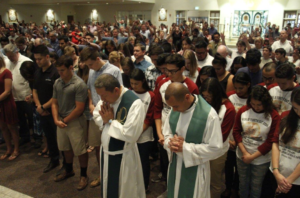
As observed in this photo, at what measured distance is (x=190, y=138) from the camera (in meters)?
2.15

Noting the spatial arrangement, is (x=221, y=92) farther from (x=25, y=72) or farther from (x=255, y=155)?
(x=25, y=72)

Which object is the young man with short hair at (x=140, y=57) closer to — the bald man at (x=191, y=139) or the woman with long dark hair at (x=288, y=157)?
the bald man at (x=191, y=139)

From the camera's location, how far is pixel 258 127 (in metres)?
2.57

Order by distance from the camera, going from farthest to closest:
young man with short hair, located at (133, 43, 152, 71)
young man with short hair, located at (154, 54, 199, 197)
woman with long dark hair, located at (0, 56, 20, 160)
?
young man with short hair, located at (133, 43, 152, 71) → woman with long dark hair, located at (0, 56, 20, 160) → young man with short hair, located at (154, 54, 199, 197)

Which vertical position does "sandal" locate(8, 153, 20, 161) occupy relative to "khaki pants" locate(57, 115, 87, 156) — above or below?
below

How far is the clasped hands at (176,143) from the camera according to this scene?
2125 millimetres

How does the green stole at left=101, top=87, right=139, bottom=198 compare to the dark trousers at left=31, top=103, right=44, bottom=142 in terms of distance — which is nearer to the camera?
the green stole at left=101, top=87, right=139, bottom=198

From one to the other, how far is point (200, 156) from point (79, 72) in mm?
2842

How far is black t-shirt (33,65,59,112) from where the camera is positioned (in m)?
3.63

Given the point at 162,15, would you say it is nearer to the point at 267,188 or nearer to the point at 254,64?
the point at 254,64

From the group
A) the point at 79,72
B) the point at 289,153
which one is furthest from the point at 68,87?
the point at 289,153

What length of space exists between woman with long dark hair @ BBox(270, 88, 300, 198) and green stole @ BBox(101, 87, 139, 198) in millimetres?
1411

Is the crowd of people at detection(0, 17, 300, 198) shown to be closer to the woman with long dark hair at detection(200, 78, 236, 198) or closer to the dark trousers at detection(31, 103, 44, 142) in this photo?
the woman with long dark hair at detection(200, 78, 236, 198)

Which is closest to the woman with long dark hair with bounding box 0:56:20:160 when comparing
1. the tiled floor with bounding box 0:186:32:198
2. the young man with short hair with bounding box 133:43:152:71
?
the tiled floor with bounding box 0:186:32:198
